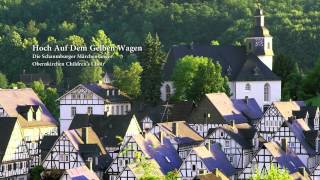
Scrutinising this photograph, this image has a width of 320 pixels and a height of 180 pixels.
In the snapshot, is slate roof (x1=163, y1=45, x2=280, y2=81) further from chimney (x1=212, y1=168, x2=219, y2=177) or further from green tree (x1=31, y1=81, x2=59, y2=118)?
chimney (x1=212, y1=168, x2=219, y2=177)

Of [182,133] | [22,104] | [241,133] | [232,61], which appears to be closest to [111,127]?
[182,133]

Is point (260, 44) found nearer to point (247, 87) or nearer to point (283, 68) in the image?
point (247, 87)

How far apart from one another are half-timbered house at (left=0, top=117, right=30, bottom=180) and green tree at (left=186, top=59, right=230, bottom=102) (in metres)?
19.9

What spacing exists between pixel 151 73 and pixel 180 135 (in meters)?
19.2

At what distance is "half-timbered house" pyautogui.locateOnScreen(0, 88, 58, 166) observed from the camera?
3219 inches

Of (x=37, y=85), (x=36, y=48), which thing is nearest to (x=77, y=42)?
(x=36, y=48)

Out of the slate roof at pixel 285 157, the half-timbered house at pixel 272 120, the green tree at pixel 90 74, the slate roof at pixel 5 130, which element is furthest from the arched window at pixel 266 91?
the green tree at pixel 90 74

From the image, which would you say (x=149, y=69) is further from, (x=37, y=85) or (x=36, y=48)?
(x=36, y=48)

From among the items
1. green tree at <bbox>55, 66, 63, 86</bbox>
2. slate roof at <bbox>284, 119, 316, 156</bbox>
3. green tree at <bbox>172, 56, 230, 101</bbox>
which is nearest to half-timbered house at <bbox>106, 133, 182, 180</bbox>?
slate roof at <bbox>284, 119, 316, 156</bbox>

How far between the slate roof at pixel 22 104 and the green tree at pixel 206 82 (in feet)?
42.0

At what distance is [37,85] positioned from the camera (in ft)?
366

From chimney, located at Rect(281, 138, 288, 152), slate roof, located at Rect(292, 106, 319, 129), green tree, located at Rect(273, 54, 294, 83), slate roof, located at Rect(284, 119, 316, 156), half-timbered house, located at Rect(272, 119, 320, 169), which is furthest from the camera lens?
green tree, located at Rect(273, 54, 294, 83)

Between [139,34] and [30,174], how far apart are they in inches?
3547

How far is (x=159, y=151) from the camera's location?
236ft
